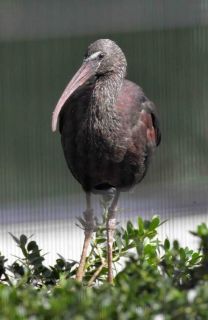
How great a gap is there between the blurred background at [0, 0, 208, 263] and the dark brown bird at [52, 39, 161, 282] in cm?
30

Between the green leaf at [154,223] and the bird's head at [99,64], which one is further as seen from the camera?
the green leaf at [154,223]

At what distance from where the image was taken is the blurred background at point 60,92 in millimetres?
4082

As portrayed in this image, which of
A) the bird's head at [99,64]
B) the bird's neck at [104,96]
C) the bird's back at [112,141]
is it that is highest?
the bird's head at [99,64]

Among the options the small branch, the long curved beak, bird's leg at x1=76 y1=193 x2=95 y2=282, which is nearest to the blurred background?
bird's leg at x1=76 y1=193 x2=95 y2=282

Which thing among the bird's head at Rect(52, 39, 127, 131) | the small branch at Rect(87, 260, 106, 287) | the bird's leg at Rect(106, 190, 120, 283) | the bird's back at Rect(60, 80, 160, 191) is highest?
the bird's head at Rect(52, 39, 127, 131)

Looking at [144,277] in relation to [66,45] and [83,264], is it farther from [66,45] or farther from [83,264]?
[66,45]

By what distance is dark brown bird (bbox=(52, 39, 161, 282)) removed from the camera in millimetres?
3781

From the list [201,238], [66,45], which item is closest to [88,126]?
[66,45]

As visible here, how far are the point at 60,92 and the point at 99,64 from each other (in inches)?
17.0

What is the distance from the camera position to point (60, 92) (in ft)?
13.8

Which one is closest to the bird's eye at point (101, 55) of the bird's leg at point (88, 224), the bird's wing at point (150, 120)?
the bird's wing at point (150, 120)

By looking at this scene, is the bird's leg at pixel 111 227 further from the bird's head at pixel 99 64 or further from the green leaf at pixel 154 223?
the bird's head at pixel 99 64

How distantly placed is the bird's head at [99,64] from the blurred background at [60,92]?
25 centimetres

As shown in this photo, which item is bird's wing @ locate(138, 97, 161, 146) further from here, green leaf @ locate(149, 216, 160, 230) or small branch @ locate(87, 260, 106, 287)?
small branch @ locate(87, 260, 106, 287)
